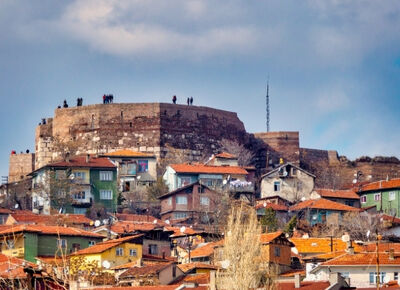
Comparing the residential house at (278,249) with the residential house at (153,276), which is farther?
the residential house at (278,249)

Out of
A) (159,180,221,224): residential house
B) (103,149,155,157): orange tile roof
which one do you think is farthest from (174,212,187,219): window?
(103,149,155,157): orange tile roof

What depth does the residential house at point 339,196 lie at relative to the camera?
269 feet

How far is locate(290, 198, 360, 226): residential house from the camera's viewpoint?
7619cm

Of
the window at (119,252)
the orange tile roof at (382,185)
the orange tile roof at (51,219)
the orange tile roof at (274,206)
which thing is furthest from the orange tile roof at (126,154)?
the window at (119,252)

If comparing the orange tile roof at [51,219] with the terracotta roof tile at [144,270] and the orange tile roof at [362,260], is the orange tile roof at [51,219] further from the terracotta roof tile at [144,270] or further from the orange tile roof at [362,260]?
the orange tile roof at [362,260]

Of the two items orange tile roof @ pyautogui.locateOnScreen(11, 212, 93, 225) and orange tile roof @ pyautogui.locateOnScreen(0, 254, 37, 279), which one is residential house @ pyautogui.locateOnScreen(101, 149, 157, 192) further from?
orange tile roof @ pyautogui.locateOnScreen(0, 254, 37, 279)

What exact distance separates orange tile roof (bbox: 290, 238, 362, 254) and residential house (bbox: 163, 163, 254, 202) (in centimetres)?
1968

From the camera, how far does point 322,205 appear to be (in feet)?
256

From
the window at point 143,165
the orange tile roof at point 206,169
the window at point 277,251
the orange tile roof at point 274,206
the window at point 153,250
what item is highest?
the window at point 143,165

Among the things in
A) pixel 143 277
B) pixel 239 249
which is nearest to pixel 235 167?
pixel 143 277

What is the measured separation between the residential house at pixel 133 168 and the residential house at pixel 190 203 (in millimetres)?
7079

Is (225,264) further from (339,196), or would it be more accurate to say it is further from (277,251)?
(339,196)

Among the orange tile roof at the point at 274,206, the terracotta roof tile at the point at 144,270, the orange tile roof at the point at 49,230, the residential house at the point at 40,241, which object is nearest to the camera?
the terracotta roof tile at the point at 144,270

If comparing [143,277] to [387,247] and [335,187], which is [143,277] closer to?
[387,247]
